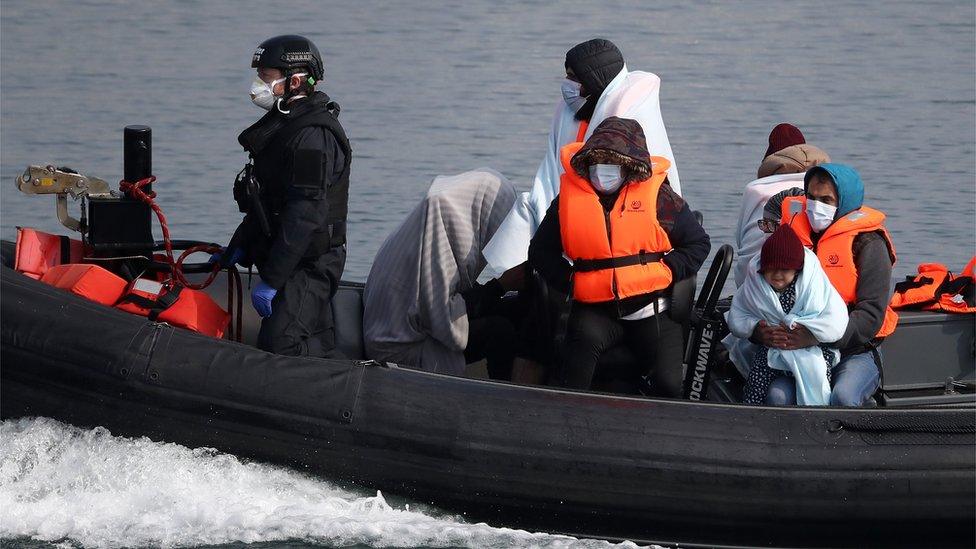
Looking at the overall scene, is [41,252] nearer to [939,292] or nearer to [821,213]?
[821,213]

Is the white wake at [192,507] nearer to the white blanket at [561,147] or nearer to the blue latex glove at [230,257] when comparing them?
the blue latex glove at [230,257]

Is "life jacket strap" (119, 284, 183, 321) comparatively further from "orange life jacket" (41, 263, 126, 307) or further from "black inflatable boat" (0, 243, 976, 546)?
"black inflatable boat" (0, 243, 976, 546)

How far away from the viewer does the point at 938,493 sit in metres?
4.71

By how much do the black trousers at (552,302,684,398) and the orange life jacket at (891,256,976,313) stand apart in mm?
1156

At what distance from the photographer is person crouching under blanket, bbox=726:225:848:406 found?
190 inches

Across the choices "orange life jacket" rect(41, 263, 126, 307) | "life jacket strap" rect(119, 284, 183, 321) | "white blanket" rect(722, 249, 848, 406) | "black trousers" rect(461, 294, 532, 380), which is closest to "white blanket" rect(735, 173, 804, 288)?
"white blanket" rect(722, 249, 848, 406)

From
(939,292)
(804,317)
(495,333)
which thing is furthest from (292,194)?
(939,292)

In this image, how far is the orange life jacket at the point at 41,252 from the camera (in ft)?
17.5

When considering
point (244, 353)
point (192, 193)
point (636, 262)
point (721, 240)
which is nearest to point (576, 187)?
point (636, 262)

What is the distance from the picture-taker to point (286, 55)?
4.96 metres

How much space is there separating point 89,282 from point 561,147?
1721 mm

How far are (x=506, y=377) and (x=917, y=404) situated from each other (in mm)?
1419

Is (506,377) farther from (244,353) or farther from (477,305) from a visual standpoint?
(244,353)

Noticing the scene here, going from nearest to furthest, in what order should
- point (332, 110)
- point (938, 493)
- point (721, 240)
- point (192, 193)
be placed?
point (938, 493)
point (332, 110)
point (721, 240)
point (192, 193)
